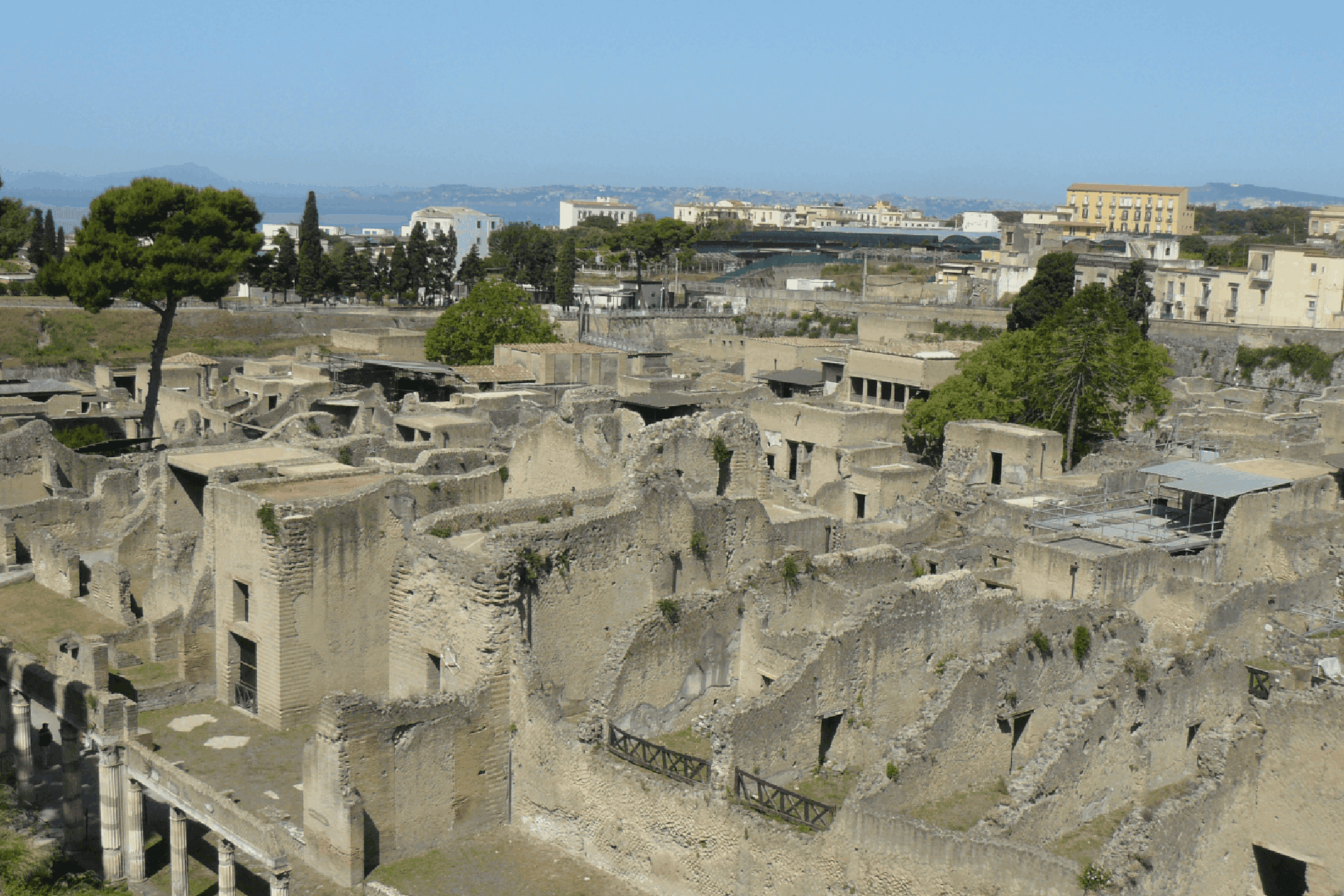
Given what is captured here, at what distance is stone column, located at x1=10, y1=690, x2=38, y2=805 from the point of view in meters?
17.7

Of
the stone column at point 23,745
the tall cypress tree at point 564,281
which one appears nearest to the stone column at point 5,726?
the stone column at point 23,745

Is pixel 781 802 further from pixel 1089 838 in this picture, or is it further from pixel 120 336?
pixel 120 336

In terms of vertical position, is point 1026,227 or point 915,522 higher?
point 1026,227

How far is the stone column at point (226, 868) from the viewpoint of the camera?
14.5 m

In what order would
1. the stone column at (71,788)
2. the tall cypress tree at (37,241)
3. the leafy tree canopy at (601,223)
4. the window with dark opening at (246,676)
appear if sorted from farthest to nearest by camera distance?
1. the leafy tree canopy at (601,223)
2. the tall cypress tree at (37,241)
3. the window with dark opening at (246,676)
4. the stone column at (71,788)

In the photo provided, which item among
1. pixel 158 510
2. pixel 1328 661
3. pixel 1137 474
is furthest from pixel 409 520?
pixel 1137 474

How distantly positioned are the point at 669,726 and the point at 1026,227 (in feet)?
270

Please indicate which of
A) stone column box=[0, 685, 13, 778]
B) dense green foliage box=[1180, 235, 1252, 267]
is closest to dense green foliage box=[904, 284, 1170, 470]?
stone column box=[0, 685, 13, 778]

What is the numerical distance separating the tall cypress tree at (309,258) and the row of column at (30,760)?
203 ft

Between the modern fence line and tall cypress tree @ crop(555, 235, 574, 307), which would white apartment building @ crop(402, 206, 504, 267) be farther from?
the modern fence line

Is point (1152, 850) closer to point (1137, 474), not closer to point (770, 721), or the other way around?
point (770, 721)

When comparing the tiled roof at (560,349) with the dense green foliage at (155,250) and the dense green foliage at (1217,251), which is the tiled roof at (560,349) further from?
the dense green foliage at (1217,251)

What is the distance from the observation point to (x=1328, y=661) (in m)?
20.1

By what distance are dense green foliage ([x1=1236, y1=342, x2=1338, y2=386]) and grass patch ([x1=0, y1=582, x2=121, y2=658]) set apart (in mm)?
49114
